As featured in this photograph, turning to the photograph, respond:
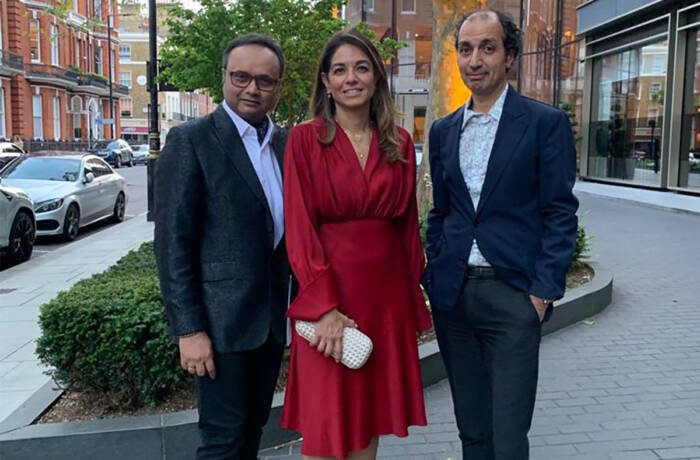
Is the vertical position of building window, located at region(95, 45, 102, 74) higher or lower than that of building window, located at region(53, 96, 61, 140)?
higher

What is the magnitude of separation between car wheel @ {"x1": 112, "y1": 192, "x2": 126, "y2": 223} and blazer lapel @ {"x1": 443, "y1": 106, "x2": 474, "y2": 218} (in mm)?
13763

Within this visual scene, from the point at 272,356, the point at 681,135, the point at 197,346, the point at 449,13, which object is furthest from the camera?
the point at 681,135

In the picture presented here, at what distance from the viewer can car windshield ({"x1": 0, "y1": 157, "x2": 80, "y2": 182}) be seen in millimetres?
12939

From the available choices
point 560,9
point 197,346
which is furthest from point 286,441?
point 560,9

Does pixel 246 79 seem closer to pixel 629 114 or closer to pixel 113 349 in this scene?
pixel 113 349

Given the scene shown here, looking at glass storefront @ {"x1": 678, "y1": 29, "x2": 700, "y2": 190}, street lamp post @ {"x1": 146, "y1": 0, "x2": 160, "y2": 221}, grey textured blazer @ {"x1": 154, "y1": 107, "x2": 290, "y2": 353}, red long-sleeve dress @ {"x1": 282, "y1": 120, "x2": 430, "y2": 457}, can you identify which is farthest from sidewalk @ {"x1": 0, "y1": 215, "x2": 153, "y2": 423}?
glass storefront @ {"x1": 678, "y1": 29, "x2": 700, "y2": 190}

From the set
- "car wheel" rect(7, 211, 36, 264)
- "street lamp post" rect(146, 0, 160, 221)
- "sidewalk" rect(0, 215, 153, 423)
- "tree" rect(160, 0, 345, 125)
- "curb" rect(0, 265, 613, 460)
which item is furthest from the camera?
"tree" rect(160, 0, 345, 125)

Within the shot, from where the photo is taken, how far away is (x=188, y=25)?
14375 millimetres

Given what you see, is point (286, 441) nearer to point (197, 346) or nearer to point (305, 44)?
point (197, 346)

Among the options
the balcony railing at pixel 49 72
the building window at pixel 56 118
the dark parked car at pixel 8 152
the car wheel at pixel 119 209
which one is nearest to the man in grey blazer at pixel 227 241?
the car wheel at pixel 119 209

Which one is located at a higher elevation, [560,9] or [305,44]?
[560,9]

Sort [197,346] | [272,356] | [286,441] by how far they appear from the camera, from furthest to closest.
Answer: [286,441], [272,356], [197,346]

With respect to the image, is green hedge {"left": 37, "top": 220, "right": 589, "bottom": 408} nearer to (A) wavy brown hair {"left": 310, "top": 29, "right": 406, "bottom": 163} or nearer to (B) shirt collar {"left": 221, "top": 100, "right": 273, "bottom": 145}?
(B) shirt collar {"left": 221, "top": 100, "right": 273, "bottom": 145}

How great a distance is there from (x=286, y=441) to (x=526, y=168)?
2.25m
